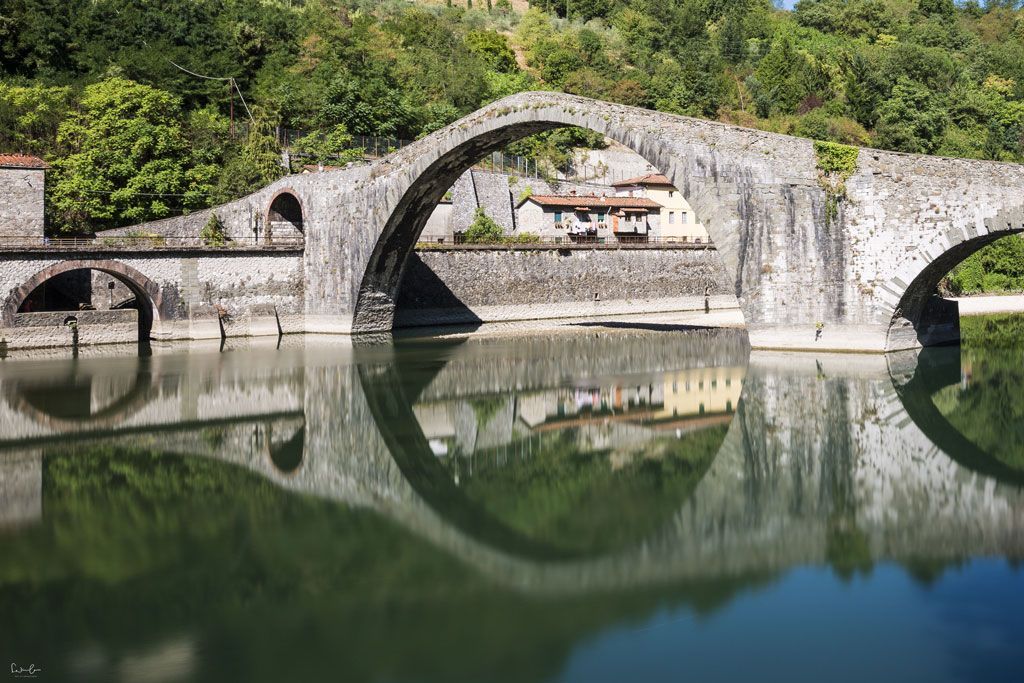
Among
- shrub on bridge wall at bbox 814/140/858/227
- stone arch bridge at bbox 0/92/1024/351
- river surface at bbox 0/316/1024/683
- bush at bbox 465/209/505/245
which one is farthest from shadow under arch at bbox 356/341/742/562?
bush at bbox 465/209/505/245

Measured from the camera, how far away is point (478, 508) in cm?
1087

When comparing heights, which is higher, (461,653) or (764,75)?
(764,75)

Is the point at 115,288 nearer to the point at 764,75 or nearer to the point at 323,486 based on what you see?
the point at 323,486

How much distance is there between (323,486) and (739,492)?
4.69m

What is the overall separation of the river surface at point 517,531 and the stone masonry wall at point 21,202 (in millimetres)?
10116

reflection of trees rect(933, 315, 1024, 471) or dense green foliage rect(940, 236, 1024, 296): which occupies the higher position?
dense green foliage rect(940, 236, 1024, 296)

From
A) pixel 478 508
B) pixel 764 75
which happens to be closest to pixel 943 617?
pixel 478 508

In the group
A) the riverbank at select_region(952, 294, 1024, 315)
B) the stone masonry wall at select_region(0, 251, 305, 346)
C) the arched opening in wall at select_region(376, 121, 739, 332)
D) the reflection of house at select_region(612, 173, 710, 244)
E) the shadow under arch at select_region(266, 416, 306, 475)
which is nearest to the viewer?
the shadow under arch at select_region(266, 416, 306, 475)

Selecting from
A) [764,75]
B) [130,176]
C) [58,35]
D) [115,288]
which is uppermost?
[764,75]

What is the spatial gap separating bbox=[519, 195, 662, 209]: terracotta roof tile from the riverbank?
46.0ft

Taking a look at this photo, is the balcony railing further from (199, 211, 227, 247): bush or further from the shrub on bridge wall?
the shrub on bridge wall

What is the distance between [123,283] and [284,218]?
5.87 meters

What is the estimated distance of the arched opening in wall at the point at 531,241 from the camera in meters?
30.6

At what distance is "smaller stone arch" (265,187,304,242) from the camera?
33.2 meters
